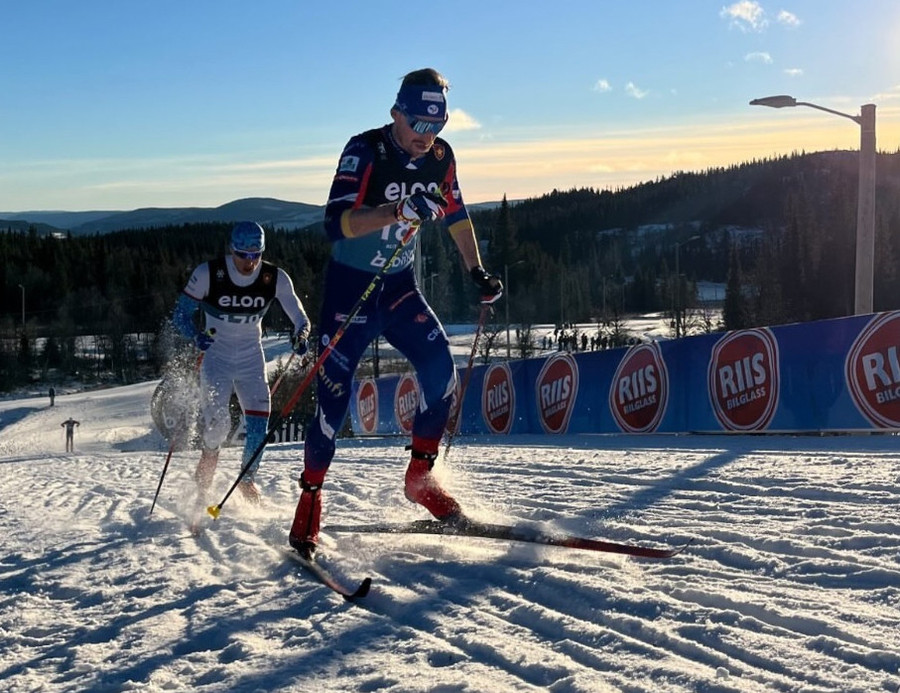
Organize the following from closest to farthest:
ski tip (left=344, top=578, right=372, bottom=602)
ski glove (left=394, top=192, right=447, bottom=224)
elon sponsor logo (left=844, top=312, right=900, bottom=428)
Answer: ski tip (left=344, top=578, right=372, bottom=602)
ski glove (left=394, top=192, right=447, bottom=224)
elon sponsor logo (left=844, top=312, right=900, bottom=428)

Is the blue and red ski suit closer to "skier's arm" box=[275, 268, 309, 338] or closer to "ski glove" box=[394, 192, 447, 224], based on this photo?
"ski glove" box=[394, 192, 447, 224]

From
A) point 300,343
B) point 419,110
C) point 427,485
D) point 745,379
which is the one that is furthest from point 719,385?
point 419,110

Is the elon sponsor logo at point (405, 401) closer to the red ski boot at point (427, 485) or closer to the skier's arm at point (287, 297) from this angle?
the skier's arm at point (287, 297)

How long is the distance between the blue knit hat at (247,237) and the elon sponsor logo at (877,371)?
Answer: 661 centimetres

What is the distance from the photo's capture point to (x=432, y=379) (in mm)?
4938

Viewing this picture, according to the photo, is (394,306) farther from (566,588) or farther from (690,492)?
(690,492)

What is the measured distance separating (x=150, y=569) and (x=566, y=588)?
211 cm

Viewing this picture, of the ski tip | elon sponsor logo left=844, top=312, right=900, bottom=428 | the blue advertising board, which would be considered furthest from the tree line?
the ski tip

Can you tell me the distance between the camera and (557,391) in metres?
15.0

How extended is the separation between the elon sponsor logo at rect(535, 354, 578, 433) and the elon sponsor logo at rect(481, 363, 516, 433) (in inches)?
32.6

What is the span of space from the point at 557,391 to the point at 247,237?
9024 mm

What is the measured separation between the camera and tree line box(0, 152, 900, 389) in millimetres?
74750

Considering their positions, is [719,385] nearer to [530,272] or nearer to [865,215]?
[865,215]

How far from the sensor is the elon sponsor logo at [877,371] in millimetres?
9824
